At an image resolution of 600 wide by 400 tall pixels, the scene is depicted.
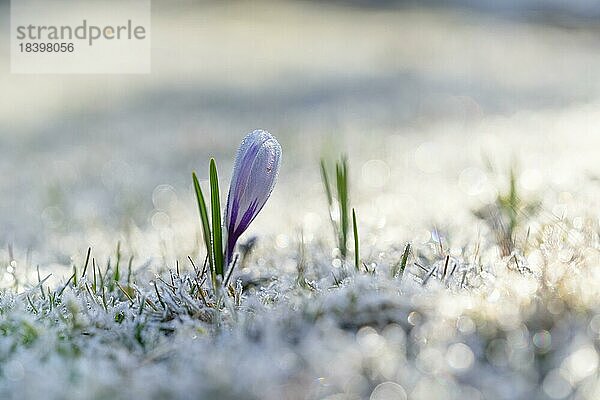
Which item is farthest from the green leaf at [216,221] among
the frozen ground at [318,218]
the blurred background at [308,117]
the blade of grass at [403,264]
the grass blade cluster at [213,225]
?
the blurred background at [308,117]

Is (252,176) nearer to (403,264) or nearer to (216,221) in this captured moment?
(216,221)

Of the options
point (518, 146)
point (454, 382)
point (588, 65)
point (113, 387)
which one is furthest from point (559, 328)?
point (588, 65)

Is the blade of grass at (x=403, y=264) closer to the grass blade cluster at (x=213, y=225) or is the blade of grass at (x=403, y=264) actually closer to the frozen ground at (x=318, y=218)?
the frozen ground at (x=318, y=218)

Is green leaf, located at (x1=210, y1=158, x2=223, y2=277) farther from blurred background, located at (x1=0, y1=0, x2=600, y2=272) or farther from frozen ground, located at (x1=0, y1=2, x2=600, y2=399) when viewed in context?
blurred background, located at (x1=0, y1=0, x2=600, y2=272)

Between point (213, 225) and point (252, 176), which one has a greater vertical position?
point (252, 176)

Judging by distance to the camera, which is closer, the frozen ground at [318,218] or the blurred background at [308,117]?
the frozen ground at [318,218]

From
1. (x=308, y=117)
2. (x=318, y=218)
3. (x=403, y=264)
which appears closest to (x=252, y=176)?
(x=403, y=264)
